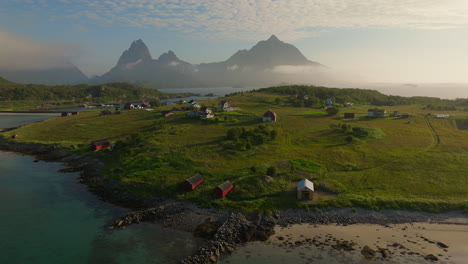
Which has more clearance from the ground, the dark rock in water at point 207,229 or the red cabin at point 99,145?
the red cabin at point 99,145

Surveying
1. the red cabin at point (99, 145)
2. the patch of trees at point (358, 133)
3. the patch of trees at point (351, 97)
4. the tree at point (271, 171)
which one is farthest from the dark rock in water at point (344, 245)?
the patch of trees at point (351, 97)

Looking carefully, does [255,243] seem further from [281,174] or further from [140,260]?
[281,174]

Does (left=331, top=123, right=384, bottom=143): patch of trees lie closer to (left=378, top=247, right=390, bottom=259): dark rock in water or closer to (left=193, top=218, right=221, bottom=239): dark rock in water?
(left=378, top=247, right=390, bottom=259): dark rock in water

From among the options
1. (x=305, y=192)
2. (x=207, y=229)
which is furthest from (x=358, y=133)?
(x=207, y=229)

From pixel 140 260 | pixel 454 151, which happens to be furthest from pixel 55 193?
pixel 454 151

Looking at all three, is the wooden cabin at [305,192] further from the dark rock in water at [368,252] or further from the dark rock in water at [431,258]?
the dark rock in water at [431,258]

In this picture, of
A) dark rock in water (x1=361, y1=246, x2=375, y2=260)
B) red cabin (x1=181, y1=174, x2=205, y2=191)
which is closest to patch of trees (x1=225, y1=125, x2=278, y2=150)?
red cabin (x1=181, y1=174, x2=205, y2=191)
